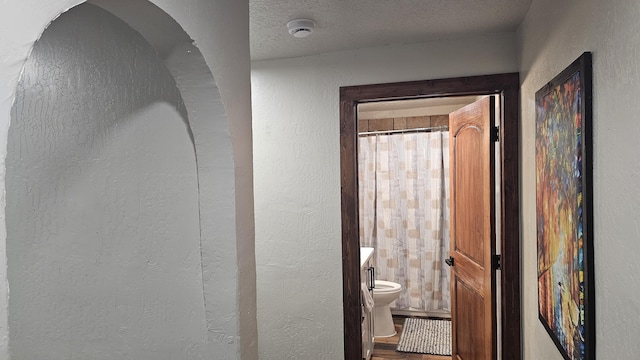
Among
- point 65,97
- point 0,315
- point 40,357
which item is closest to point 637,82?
point 0,315

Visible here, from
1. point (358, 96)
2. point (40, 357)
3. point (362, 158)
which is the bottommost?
point (40, 357)

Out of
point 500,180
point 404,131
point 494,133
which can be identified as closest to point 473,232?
point 500,180

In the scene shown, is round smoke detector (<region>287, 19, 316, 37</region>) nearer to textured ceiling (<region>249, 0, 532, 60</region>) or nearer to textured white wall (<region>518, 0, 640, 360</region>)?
textured ceiling (<region>249, 0, 532, 60</region>)

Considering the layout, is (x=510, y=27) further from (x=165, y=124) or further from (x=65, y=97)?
(x=65, y=97)

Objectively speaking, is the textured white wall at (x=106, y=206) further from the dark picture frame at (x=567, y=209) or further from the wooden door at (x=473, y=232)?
the wooden door at (x=473, y=232)

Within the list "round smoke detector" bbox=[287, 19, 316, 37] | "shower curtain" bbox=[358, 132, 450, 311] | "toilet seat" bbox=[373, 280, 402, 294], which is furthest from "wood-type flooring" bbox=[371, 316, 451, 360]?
"round smoke detector" bbox=[287, 19, 316, 37]

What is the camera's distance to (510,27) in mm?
2314

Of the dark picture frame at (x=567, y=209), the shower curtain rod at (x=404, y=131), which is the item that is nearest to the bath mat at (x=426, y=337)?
the shower curtain rod at (x=404, y=131)

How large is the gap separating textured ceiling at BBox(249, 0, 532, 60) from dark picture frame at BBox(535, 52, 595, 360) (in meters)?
0.54

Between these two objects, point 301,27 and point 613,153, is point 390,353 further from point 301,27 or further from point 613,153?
point 613,153

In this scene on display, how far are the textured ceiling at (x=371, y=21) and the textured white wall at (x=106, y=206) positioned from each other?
2.33 ft

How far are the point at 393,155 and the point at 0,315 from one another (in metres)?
4.32

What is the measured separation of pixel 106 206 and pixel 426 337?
10.9ft

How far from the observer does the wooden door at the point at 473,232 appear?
2557 millimetres
